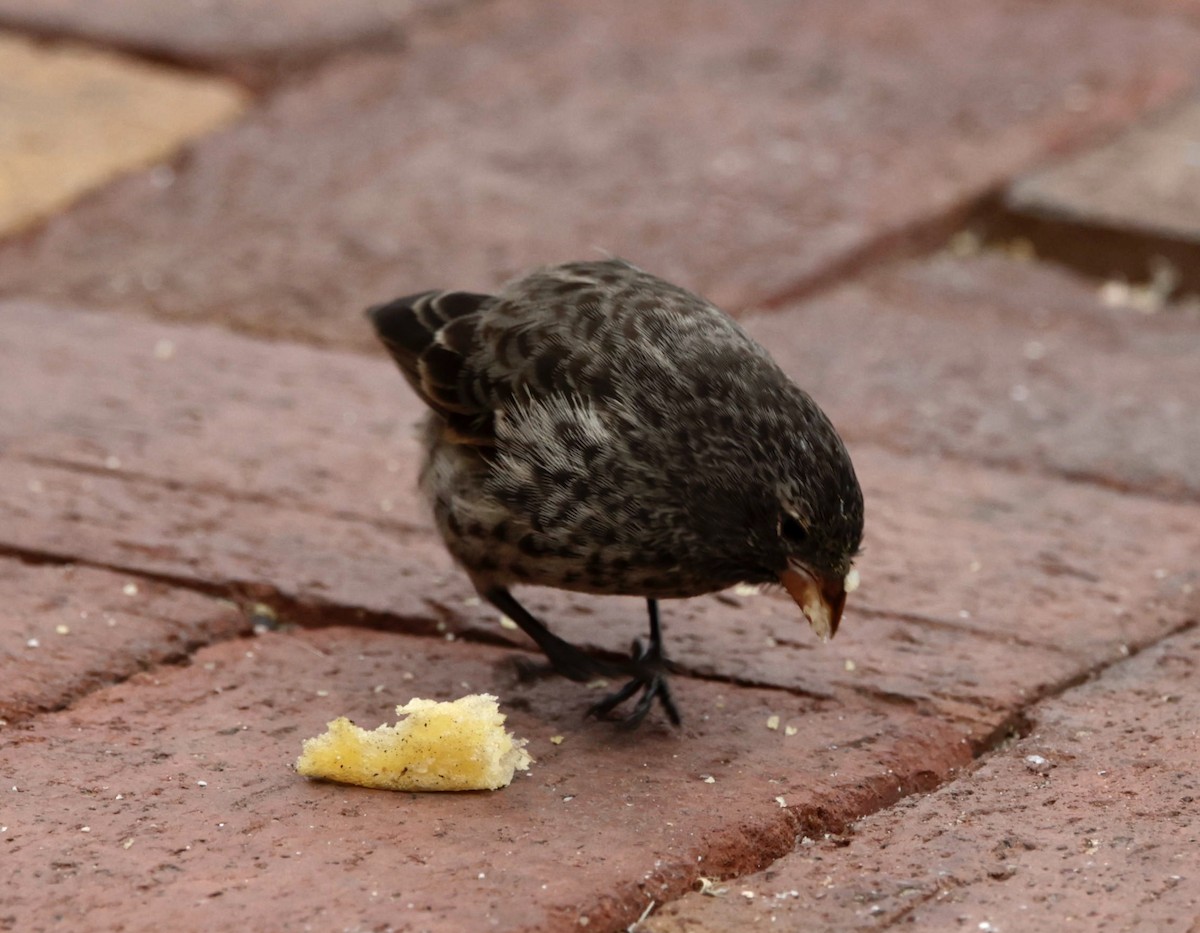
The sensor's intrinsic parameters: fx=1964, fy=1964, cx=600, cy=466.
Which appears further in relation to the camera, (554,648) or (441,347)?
(441,347)

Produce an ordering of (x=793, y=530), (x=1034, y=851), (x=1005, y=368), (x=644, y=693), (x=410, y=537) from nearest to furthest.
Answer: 1. (x=1034, y=851)
2. (x=793, y=530)
3. (x=644, y=693)
4. (x=410, y=537)
5. (x=1005, y=368)

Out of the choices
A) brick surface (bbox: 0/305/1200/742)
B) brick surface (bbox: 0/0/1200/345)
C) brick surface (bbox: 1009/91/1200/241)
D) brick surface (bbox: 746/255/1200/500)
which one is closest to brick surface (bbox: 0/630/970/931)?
brick surface (bbox: 0/305/1200/742)

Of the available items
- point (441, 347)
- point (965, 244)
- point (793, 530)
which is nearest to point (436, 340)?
point (441, 347)

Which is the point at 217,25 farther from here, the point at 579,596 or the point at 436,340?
the point at 579,596

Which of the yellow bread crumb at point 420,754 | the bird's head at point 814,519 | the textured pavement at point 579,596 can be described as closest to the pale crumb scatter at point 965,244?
the textured pavement at point 579,596

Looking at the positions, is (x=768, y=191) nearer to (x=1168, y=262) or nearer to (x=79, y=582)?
(x=1168, y=262)

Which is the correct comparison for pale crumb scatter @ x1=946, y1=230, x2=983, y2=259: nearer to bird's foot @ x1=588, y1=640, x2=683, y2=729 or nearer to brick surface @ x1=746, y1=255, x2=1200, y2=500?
brick surface @ x1=746, y1=255, x2=1200, y2=500

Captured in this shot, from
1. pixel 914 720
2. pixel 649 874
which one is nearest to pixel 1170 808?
pixel 914 720
